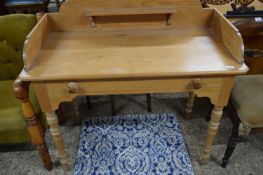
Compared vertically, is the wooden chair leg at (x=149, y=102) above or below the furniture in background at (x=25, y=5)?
below

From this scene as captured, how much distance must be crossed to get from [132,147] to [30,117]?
0.71 meters

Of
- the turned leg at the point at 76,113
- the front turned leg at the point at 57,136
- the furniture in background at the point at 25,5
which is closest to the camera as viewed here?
the front turned leg at the point at 57,136

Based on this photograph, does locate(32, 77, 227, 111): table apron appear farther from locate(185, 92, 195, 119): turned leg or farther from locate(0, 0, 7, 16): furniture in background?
locate(0, 0, 7, 16): furniture in background

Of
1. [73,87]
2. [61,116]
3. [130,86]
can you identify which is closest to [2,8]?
[61,116]

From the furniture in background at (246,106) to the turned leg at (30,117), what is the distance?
1.07 meters

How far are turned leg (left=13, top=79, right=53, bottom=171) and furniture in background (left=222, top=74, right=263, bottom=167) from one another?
107 centimetres

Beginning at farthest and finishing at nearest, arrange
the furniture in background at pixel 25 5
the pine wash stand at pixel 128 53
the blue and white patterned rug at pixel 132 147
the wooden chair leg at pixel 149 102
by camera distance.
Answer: the furniture in background at pixel 25 5, the wooden chair leg at pixel 149 102, the blue and white patterned rug at pixel 132 147, the pine wash stand at pixel 128 53

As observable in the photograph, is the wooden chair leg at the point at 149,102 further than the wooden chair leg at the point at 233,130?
Yes

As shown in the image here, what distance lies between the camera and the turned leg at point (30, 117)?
3.59 ft

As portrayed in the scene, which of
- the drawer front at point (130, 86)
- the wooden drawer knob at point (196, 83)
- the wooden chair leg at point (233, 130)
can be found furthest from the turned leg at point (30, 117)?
the wooden chair leg at point (233, 130)

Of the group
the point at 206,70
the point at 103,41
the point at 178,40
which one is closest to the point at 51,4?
the point at 103,41

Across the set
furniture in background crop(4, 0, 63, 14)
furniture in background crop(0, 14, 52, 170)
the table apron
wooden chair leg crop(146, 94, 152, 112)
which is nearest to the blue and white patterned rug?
wooden chair leg crop(146, 94, 152, 112)

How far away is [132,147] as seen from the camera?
160cm

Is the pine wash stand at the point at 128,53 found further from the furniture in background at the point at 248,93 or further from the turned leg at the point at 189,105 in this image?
the turned leg at the point at 189,105
